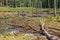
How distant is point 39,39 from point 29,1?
164ft

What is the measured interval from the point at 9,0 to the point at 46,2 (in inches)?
594

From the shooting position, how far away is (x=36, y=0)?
215 ft

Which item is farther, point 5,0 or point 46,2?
point 5,0

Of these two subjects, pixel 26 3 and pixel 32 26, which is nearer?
pixel 32 26

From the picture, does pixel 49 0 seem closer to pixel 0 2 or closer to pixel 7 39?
pixel 0 2

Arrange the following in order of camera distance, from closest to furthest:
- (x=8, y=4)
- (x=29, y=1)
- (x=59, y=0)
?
1. (x=59, y=0)
2. (x=29, y=1)
3. (x=8, y=4)

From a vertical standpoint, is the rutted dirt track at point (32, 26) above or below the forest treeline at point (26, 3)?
above

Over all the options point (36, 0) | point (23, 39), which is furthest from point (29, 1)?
point (23, 39)

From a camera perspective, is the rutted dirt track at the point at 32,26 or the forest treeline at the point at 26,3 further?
the forest treeline at the point at 26,3

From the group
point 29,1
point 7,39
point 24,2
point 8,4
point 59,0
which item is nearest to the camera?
point 7,39

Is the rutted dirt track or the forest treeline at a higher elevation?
the rutted dirt track

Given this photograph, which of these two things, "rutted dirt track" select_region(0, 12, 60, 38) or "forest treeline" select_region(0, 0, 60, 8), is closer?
"rutted dirt track" select_region(0, 12, 60, 38)

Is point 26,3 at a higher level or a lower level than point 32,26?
lower

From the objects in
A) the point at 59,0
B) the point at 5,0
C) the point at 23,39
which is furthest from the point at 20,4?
the point at 23,39
